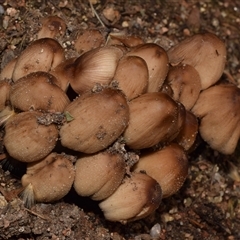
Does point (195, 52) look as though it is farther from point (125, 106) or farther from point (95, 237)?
point (95, 237)

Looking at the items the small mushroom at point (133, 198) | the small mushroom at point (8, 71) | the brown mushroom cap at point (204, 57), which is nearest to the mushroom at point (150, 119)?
the small mushroom at point (133, 198)

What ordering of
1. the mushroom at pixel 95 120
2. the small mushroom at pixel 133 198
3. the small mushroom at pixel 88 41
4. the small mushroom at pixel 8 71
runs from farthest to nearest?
the small mushroom at pixel 88 41 → the small mushroom at pixel 8 71 → the small mushroom at pixel 133 198 → the mushroom at pixel 95 120

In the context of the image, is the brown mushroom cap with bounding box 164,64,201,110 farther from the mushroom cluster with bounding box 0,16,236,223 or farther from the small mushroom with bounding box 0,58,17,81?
the small mushroom with bounding box 0,58,17,81

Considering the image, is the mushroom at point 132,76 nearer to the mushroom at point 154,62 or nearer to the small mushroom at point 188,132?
the mushroom at point 154,62

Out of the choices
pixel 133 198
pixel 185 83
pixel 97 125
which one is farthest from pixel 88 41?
pixel 133 198

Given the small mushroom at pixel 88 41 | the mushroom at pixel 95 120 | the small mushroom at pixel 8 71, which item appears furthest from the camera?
the small mushroom at pixel 88 41

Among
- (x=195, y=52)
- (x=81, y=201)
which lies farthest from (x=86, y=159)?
(x=195, y=52)
